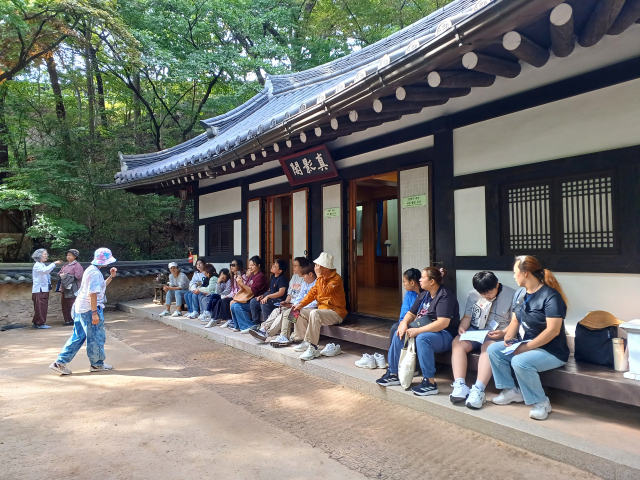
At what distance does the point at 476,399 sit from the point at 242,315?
4.54 meters

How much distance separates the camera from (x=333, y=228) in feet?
21.8

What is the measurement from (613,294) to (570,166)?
1223 mm

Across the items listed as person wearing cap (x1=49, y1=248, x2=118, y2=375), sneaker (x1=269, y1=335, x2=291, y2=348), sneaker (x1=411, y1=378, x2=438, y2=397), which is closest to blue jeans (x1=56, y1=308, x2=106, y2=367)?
person wearing cap (x1=49, y1=248, x2=118, y2=375)

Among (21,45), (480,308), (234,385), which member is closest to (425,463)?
(480,308)

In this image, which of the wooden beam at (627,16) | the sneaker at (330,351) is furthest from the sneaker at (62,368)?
the wooden beam at (627,16)

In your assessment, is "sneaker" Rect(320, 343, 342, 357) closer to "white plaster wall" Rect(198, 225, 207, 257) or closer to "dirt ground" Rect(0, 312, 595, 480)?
"dirt ground" Rect(0, 312, 595, 480)

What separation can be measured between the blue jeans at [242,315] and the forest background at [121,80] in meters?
8.07

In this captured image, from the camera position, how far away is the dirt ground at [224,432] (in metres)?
2.86

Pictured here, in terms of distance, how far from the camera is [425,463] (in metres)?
2.93

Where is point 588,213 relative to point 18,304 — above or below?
above

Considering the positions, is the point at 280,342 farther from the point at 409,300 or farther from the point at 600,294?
the point at 600,294

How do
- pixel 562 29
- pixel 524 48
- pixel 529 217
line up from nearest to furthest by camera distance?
pixel 562 29
pixel 524 48
pixel 529 217

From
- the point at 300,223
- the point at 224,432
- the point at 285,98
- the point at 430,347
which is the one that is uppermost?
the point at 285,98

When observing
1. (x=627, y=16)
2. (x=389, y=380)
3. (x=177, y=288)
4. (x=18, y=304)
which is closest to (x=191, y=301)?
(x=177, y=288)
